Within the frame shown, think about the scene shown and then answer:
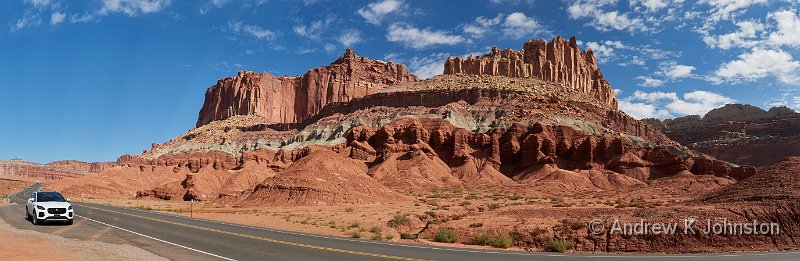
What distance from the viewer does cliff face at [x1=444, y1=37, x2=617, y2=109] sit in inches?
6219

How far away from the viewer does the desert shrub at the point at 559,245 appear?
17.6 m

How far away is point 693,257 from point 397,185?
2160 inches

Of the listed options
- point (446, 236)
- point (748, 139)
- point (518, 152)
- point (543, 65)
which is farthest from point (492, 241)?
point (748, 139)

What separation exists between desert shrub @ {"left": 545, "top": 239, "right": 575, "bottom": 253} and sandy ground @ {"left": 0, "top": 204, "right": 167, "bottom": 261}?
1282 centimetres

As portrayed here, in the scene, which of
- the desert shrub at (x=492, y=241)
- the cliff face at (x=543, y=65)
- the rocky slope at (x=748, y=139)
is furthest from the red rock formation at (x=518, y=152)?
the cliff face at (x=543, y=65)

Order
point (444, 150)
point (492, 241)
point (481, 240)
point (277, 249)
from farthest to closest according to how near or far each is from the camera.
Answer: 1. point (444, 150)
2. point (481, 240)
3. point (492, 241)
4. point (277, 249)

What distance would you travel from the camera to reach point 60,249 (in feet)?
48.9

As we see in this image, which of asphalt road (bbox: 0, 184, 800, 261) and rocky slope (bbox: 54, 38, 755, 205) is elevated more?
rocky slope (bbox: 54, 38, 755, 205)

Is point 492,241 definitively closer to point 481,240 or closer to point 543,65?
point 481,240

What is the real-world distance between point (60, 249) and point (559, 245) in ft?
52.6

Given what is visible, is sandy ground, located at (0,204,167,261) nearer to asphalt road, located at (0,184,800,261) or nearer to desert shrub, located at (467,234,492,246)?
asphalt road, located at (0,184,800,261)

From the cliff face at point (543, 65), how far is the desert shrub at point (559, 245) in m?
138

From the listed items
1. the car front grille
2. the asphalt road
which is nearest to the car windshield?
the car front grille

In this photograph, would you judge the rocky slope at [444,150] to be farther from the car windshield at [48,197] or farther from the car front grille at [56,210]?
the car front grille at [56,210]
